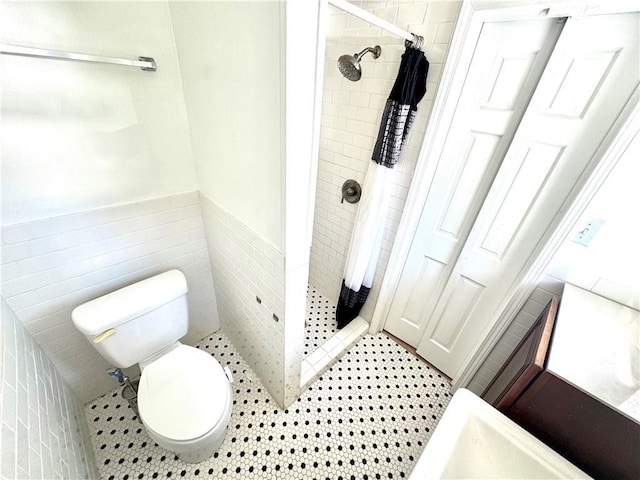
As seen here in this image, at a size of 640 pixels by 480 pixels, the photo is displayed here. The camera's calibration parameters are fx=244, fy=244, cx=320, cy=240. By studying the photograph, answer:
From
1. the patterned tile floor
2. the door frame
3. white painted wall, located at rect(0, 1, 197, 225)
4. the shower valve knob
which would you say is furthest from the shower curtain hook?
the patterned tile floor

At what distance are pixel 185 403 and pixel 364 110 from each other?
1686 mm

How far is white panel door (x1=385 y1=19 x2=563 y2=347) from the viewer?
0.93 meters

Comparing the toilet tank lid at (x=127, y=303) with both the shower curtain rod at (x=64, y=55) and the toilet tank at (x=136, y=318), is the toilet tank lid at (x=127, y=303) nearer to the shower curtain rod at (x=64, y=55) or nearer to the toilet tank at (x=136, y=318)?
the toilet tank at (x=136, y=318)

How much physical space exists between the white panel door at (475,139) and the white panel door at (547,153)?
59mm

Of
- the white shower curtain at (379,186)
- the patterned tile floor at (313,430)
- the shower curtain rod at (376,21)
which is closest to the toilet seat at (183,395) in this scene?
the patterned tile floor at (313,430)

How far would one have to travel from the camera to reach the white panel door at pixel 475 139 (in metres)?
0.93

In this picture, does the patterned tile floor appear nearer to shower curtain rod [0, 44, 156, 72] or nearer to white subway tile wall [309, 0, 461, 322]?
white subway tile wall [309, 0, 461, 322]

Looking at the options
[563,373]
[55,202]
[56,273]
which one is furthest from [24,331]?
[563,373]

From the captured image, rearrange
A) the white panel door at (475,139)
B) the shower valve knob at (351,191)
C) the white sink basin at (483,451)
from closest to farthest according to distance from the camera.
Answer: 1. the white sink basin at (483,451)
2. the white panel door at (475,139)
3. the shower valve knob at (351,191)

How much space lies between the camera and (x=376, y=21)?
824 millimetres

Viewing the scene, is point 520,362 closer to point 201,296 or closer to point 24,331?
point 201,296

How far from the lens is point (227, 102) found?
2.84ft

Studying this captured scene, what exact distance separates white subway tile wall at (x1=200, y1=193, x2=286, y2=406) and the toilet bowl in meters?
0.25

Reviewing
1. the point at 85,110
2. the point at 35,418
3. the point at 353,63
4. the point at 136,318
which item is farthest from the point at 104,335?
the point at 353,63
